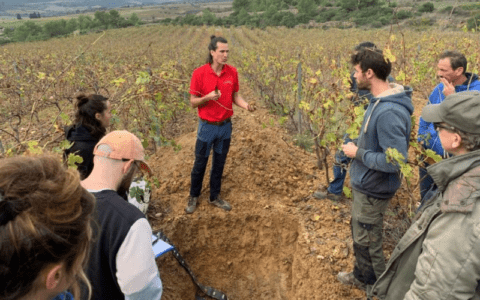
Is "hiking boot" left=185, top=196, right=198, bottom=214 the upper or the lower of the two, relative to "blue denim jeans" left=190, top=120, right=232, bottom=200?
lower

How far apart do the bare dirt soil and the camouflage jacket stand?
4.65ft

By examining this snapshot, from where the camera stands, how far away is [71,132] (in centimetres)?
238

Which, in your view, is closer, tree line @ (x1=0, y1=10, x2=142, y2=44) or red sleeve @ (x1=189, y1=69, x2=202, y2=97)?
red sleeve @ (x1=189, y1=69, x2=202, y2=97)

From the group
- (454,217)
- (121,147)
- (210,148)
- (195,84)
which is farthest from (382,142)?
(195,84)

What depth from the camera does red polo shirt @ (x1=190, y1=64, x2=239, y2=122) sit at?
309cm

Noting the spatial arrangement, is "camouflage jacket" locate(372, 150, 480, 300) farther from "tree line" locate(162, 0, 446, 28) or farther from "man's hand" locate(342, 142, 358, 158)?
"tree line" locate(162, 0, 446, 28)

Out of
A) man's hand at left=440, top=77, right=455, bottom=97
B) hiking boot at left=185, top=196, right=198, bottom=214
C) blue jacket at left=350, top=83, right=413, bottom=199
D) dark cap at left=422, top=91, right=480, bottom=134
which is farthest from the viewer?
hiking boot at left=185, top=196, right=198, bottom=214

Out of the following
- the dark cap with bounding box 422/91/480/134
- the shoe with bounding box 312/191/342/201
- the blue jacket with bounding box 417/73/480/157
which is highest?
the dark cap with bounding box 422/91/480/134

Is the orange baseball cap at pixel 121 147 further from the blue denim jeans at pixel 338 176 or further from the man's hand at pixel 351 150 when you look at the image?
the blue denim jeans at pixel 338 176

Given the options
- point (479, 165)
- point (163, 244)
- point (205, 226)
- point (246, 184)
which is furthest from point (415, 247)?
point (246, 184)

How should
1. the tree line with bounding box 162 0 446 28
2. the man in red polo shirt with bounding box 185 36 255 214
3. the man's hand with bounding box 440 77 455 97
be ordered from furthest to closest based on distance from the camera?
the tree line with bounding box 162 0 446 28
the man in red polo shirt with bounding box 185 36 255 214
the man's hand with bounding box 440 77 455 97

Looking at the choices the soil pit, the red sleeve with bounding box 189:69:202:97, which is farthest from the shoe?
the red sleeve with bounding box 189:69:202:97

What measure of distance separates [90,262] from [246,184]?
2.72m

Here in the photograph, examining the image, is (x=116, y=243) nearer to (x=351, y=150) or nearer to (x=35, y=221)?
(x=35, y=221)
